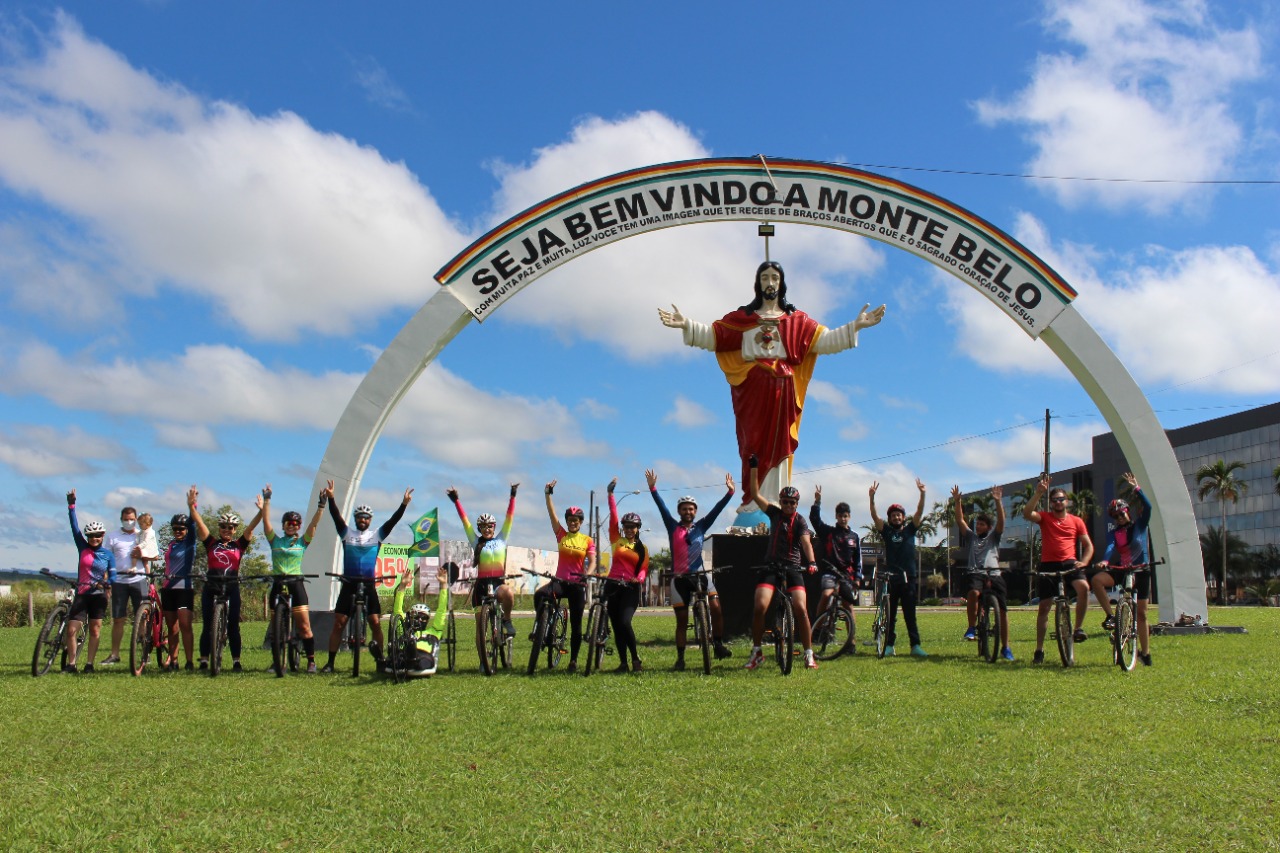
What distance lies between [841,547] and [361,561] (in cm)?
541

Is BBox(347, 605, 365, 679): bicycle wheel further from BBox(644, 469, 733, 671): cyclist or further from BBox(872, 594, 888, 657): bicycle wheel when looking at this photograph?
BBox(872, 594, 888, 657): bicycle wheel

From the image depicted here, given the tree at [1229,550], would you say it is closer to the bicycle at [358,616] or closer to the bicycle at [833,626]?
the bicycle at [833,626]

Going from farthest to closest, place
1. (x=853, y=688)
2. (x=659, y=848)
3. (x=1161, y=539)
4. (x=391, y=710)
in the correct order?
(x=1161, y=539) → (x=853, y=688) → (x=391, y=710) → (x=659, y=848)

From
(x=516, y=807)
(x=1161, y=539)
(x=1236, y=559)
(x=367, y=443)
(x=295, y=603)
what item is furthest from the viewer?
(x=1236, y=559)

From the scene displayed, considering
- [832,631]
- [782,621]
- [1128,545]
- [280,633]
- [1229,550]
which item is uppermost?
[1128,545]

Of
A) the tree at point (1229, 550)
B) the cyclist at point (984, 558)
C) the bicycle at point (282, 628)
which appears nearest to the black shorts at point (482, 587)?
the bicycle at point (282, 628)

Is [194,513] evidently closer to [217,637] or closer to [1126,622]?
[217,637]

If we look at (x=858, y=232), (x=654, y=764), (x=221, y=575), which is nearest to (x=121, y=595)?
(x=221, y=575)

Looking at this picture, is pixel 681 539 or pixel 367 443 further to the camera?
pixel 367 443

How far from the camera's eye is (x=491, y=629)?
10773 mm

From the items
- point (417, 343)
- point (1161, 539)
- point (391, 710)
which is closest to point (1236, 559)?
point (1161, 539)

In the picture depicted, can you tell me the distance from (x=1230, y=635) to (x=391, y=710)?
12416mm

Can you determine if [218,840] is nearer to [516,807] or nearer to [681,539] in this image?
[516,807]

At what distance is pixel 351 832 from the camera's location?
4941mm
